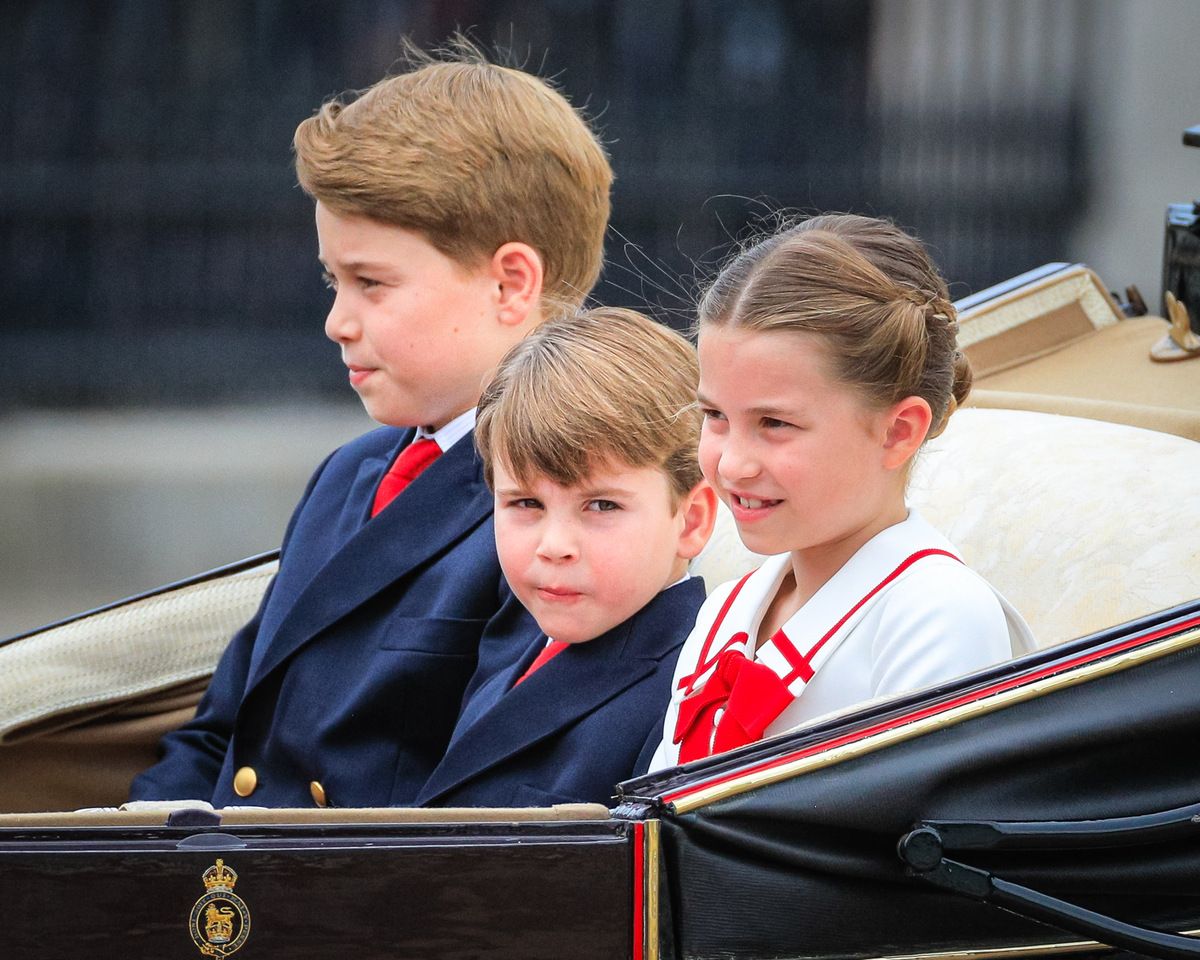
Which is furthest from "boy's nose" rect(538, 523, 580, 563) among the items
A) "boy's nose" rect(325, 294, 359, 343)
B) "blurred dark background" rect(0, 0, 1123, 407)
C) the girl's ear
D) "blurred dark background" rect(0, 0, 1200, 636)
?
"blurred dark background" rect(0, 0, 1123, 407)

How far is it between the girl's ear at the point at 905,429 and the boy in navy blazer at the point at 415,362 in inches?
21.8

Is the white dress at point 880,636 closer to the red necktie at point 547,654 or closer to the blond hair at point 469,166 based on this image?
the red necktie at point 547,654

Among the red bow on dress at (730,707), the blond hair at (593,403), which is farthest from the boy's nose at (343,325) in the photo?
the red bow on dress at (730,707)

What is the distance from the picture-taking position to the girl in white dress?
1353 mm

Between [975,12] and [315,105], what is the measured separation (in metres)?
3.45

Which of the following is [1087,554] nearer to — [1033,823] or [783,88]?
[1033,823]

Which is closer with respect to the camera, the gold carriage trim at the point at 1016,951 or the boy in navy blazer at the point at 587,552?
the gold carriage trim at the point at 1016,951

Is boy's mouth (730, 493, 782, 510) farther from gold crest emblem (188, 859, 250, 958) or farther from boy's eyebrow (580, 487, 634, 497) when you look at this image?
gold crest emblem (188, 859, 250, 958)

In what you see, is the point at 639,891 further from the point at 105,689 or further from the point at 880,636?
the point at 105,689

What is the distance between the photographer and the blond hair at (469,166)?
6.00 feet

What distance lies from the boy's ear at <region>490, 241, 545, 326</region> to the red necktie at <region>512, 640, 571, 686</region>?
42 cm

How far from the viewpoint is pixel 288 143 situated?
8398 mm

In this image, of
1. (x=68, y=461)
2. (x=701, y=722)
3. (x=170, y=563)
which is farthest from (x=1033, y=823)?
(x=68, y=461)

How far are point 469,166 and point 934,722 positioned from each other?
94 centimetres
